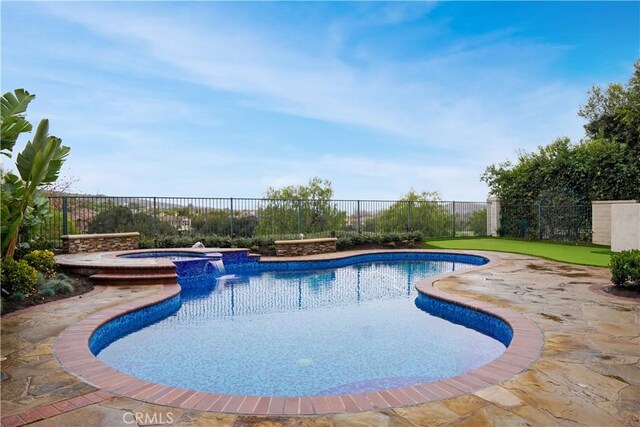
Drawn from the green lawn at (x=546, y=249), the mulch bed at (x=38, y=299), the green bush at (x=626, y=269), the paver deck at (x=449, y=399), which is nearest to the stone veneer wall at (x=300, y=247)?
the green lawn at (x=546, y=249)

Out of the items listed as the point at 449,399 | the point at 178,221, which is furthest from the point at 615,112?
the point at 449,399

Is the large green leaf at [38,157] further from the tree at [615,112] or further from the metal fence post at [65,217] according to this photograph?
the tree at [615,112]

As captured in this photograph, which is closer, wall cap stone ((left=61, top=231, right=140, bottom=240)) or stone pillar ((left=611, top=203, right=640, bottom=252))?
stone pillar ((left=611, top=203, right=640, bottom=252))

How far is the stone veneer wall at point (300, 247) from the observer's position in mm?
13570

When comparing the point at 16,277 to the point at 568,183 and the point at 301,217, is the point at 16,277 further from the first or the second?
the point at 568,183

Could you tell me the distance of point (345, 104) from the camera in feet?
52.1

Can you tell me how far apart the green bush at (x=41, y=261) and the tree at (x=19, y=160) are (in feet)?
2.11

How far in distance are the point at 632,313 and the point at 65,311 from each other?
313 inches

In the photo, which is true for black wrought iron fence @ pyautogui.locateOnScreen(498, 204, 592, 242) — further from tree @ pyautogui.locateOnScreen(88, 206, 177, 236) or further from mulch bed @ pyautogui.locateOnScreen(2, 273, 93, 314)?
mulch bed @ pyautogui.locateOnScreen(2, 273, 93, 314)

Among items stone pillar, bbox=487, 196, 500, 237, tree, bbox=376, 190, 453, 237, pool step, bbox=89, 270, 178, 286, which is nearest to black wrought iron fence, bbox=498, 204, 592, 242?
stone pillar, bbox=487, 196, 500, 237

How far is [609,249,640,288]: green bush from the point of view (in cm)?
657

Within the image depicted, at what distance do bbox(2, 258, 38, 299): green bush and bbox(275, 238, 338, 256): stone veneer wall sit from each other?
319 inches

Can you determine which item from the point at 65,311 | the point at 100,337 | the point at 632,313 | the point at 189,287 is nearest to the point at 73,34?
the point at 189,287

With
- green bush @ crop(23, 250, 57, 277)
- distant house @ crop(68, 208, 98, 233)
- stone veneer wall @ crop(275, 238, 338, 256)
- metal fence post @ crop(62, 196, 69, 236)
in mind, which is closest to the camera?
green bush @ crop(23, 250, 57, 277)
